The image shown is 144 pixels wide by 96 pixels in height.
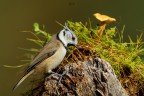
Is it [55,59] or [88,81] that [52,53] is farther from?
[88,81]

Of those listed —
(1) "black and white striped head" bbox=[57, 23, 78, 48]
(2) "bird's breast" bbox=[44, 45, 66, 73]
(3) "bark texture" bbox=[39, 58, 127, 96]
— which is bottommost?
(3) "bark texture" bbox=[39, 58, 127, 96]

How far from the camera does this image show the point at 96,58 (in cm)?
191

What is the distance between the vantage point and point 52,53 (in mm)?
2180

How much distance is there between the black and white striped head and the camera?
83.4 inches

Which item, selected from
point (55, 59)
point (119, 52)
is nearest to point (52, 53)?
point (55, 59)

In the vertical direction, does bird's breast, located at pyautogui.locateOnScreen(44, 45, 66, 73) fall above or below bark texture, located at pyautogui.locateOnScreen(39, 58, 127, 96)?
above

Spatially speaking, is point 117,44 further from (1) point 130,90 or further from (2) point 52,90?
(2) point 52,90

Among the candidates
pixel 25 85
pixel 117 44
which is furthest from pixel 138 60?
pixel 25 85

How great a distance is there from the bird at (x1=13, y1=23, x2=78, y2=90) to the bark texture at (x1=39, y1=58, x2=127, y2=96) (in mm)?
194

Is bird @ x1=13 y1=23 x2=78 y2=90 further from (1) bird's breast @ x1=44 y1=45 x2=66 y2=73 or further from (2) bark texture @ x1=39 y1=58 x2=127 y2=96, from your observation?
(2) bark texture @ x1=39 y1=58 x2=127 y2=96

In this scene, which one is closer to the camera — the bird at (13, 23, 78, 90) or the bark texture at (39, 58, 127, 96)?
the bark texture at (39, 58, 127, 96)

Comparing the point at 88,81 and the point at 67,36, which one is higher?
the point at 67,36

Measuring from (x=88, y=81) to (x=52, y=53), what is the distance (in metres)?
0.32

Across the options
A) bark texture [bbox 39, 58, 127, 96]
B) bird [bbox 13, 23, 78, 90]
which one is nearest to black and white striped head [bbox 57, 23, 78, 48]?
bird [bbox 13, 23, 78, 90]
